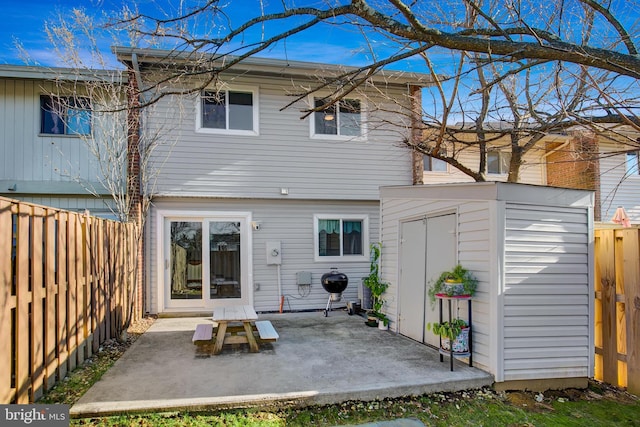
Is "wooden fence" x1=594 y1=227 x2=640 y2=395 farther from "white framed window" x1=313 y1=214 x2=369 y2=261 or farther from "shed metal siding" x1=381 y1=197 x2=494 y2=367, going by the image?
"white framed window" x1=313 y1=214 x2=369 y2=261

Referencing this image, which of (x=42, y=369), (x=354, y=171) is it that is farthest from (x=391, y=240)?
(x=42, y=369)

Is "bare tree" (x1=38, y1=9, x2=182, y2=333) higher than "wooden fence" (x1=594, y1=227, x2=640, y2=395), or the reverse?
"bare tree" (x1=38, y1=9, x2=182, y2=333)

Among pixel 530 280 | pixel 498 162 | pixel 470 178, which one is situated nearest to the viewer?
pixel 530 280

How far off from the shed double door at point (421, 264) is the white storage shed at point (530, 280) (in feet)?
1.14

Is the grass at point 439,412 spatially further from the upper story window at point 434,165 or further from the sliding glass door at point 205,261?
the upper story window at point 434,165

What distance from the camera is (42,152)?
28.0 ft

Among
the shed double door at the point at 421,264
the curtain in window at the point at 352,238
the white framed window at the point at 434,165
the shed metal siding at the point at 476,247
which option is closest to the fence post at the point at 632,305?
the shed metal siding at the point at 476,247

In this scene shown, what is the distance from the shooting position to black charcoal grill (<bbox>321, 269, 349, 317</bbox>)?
8.69 meters

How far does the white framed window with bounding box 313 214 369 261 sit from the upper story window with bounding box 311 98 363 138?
73.8 inches

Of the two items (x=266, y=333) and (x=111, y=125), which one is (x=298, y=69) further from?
(x=266, y=333)

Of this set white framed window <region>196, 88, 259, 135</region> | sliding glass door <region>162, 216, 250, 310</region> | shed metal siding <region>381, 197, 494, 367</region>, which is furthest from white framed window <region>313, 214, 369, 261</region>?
shed metal siding <region>381, 197, 494, 367</region>

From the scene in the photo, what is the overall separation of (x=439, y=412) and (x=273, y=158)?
246 inches

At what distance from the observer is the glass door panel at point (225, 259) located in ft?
29.1

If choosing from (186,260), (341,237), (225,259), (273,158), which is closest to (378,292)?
(341,237)
